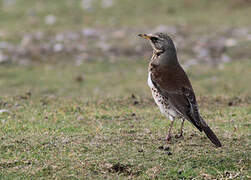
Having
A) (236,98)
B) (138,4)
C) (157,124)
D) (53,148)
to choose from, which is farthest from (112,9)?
(53,148)

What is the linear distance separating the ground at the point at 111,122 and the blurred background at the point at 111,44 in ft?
0.18

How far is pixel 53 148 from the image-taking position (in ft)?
22.4

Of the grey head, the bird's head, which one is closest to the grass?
the grey head

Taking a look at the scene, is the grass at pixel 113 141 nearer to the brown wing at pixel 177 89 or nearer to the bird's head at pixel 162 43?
the brown wing at pixel 177 89

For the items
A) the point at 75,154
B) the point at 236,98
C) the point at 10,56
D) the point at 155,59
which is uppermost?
the point at 155,59

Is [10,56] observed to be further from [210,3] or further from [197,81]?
[210,3]

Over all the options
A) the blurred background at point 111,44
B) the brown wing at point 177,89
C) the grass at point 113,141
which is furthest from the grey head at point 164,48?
the blurred background at point 111,44

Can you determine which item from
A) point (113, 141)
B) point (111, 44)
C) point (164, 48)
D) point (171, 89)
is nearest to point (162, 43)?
point (164, 48)

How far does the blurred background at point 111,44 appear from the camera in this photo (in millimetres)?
14203

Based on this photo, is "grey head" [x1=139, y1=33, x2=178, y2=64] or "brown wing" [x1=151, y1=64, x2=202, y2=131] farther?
"grey head" [x1=139, y1=33, x2=178, y2=64]

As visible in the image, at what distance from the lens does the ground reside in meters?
6.23

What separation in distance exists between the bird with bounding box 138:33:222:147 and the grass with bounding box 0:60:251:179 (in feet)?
1.14

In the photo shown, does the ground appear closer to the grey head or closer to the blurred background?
the blurred background

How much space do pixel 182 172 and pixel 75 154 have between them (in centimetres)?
131
